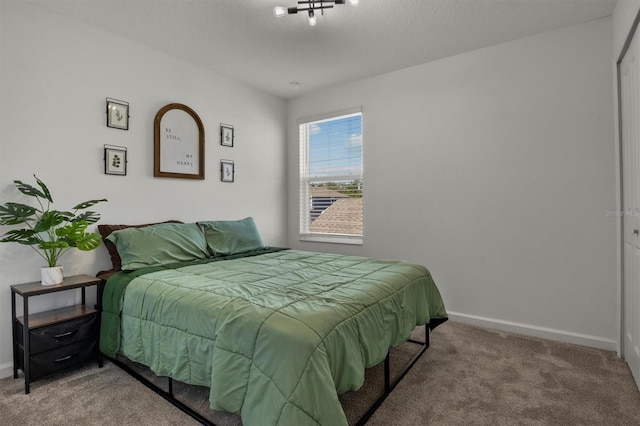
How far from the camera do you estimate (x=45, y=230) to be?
2.14 metres

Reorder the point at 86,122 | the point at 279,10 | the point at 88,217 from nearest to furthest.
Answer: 1. the point at 279,10
2. the point at 88,217
3. the point at 86,122

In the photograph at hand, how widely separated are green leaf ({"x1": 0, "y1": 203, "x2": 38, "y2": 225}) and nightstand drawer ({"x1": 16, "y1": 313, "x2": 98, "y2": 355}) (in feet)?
2.20

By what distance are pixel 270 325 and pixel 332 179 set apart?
296cm

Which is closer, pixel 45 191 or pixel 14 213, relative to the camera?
pixel 14 213

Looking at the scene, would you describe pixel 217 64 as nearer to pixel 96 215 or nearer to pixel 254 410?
pixel 96 215

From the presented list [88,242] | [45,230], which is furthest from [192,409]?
[45,230]

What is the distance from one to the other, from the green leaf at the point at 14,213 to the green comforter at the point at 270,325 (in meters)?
0.67

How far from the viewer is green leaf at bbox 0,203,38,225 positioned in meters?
2.10

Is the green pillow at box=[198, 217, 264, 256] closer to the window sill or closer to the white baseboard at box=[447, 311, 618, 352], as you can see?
the window sill

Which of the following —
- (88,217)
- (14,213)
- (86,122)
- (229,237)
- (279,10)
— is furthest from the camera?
(229,237)

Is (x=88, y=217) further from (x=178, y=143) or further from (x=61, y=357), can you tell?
(x=178, y=143)

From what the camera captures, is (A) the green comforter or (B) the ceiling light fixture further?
(B) the ceiling light fixture

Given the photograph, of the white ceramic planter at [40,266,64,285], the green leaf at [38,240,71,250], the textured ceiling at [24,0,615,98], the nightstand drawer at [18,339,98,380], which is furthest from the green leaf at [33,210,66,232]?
the textured ceiling at [24,0,615,98]

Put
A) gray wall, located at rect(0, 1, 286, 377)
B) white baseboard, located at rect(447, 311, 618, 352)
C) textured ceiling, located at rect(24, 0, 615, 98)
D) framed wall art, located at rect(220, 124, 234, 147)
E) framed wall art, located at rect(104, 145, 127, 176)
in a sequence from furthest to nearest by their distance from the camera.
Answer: framed wall art, located at rect(220, 124, 234, 147)
framed wall art, located at rect(104, 145, 127, 176)
white baseboard, located at rect(447, 311, 618, 352)
textured ceiling, located at rect(24, 0, 615, 98)
gray wall, located at rect(0, 1, 286, 377)
